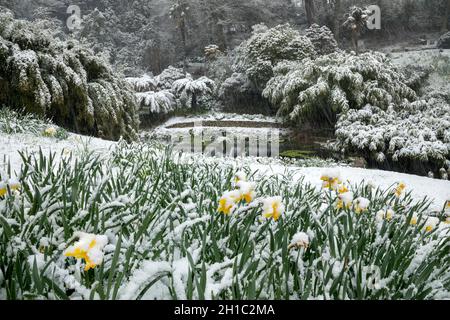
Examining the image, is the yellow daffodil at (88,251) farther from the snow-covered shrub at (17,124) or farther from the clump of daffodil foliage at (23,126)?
the snow-covered shrub at (17,124)

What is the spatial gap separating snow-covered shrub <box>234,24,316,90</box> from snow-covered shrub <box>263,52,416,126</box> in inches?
97.5

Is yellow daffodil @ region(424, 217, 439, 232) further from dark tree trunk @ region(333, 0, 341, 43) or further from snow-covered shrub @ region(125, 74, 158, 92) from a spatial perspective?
dark tree trunk @ region(333, 0, 341, 43)

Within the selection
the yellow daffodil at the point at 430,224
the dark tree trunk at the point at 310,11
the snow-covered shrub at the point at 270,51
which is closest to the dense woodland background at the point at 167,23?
the dark tree trunk at the point at 310,11

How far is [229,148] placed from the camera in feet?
31.0

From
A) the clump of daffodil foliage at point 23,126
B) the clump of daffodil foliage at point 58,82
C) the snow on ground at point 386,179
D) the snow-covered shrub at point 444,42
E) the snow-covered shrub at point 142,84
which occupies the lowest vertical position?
the snow on ground at point 386,179

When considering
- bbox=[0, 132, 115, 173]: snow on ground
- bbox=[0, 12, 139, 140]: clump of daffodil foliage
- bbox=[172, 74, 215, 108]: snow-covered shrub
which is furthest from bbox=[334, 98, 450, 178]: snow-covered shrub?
bbox=[172, 74, 215, 108]: snow-covered shrub

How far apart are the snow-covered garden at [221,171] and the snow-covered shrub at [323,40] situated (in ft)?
0.20

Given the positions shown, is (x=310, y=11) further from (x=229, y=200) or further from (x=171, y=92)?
(x=229, y=200)

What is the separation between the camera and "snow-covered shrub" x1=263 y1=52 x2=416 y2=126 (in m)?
8.41

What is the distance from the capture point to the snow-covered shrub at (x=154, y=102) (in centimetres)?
1208

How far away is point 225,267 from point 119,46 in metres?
18.3

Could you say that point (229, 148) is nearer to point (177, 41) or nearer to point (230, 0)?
point (177, 41)
